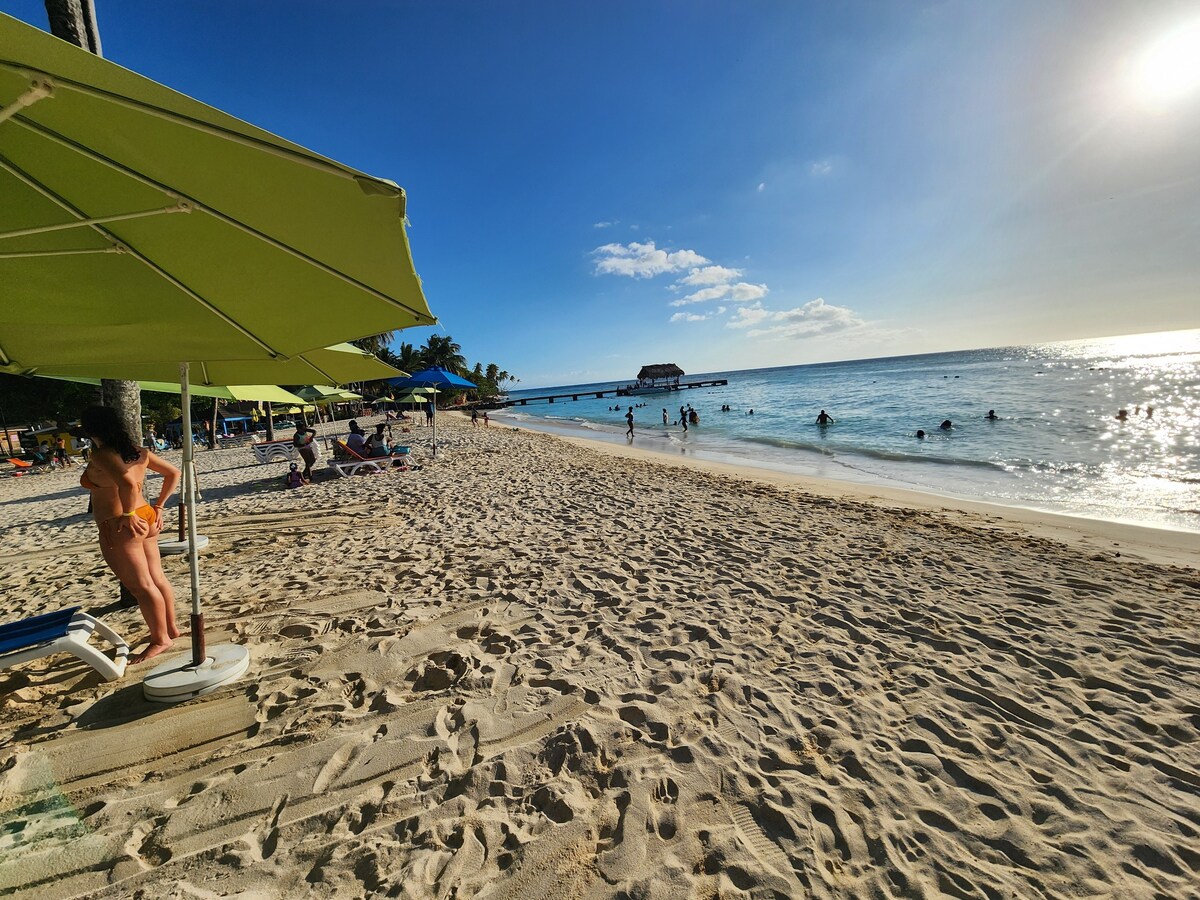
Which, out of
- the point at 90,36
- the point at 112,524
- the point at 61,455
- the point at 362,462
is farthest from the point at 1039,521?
the point at 61,455

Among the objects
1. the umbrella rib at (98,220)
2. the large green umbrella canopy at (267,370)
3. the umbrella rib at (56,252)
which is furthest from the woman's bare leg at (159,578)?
the umbrella rib at (98,220)

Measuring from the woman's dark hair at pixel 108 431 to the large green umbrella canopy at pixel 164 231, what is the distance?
13.5 inches

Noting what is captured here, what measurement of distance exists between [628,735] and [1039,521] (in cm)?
850

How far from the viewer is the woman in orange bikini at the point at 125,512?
2.74 metres

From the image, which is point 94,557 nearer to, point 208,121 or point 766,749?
point 208,121

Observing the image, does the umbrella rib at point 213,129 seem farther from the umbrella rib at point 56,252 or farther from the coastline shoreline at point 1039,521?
the coastline shoreline at point 1039,521

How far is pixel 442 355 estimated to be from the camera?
51.7m

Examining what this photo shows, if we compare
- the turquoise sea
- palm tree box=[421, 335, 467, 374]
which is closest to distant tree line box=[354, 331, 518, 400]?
palm tree box=[421, 335, 467, 374]

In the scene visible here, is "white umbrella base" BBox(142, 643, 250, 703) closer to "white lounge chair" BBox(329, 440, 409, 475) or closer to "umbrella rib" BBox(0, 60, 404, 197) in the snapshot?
"umbrella rib" BBox(0, 60, 404, 197)

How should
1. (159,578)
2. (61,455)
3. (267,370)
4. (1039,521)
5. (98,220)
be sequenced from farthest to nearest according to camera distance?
(61,455) → (1039,521) → (267,370) → (159,578) → (98,220)

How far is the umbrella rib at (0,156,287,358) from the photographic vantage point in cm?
143

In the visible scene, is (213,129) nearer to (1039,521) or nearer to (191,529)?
(191,529)

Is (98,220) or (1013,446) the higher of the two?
(98,220)

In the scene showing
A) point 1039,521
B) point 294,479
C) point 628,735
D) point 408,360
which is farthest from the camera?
point 408,360
